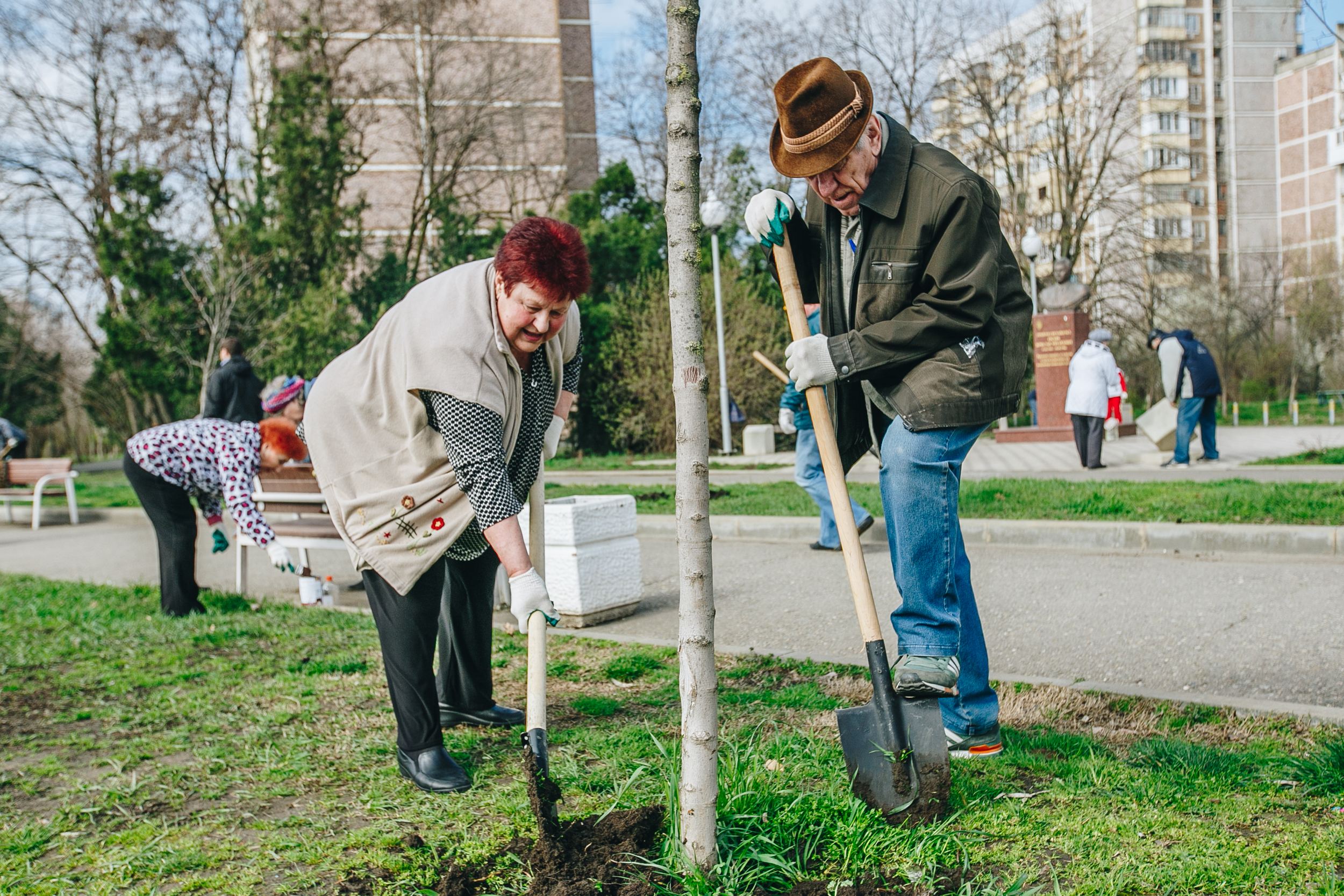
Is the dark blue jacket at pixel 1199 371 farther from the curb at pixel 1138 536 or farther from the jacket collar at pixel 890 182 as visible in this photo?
the jacket collar at pixel 890 182

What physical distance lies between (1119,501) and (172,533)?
6907 millimetres

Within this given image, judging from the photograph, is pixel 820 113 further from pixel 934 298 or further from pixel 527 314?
pixel 527 314

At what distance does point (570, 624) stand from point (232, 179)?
2186 cm

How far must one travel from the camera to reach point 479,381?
9.52 feet

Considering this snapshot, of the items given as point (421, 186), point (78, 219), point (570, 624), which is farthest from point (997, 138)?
point (570, 624)

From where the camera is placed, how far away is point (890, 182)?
278cm

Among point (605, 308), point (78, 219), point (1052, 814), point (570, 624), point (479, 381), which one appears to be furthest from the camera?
point (78, 219)

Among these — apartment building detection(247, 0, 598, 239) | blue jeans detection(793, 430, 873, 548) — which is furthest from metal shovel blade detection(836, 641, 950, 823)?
apartment building detection(247, 0, 598, 239)

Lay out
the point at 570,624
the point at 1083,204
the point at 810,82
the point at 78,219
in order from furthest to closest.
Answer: the point at 1083,204
the point at 78,219
the point at 570,624
the point at 810,82

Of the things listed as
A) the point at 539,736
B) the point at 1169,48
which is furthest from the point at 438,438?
the point at 1169,48

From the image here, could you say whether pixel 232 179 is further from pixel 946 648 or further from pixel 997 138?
pixel 946 648

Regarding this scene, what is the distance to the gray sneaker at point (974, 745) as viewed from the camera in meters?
2.97

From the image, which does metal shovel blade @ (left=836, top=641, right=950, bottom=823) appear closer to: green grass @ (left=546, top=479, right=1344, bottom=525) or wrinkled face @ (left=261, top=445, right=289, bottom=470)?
wrinkled face @ (left=261, top=445, right=289, bottom=470)

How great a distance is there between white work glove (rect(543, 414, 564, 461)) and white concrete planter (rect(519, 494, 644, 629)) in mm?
1587
